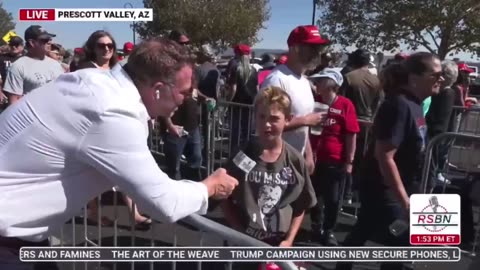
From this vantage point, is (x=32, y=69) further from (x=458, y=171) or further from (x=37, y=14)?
(x=458, y=171)

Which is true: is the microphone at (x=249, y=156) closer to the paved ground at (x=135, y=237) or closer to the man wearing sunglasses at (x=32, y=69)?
the paved ground at (x=135, y=237)

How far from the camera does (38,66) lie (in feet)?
21.5

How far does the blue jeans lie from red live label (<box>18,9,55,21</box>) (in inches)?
63.7

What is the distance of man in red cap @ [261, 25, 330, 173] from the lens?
4.54 m

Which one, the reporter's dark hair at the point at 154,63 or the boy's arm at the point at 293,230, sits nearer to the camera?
the reporter's dark hair at the point at 154,63

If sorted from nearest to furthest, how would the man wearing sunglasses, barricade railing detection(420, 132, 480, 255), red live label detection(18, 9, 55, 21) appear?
barricade railing detection(420, 132, 480, 255), the man wearing sunglasses, red live label detection(18, 9, 55, 21)

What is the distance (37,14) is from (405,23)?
29749 millimetres

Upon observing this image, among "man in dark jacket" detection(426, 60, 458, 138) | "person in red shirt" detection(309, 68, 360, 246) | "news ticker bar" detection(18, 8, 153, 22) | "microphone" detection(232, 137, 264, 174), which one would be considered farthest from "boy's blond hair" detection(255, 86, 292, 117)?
"man in dark jacket" detection(426, 60, 458, 138)

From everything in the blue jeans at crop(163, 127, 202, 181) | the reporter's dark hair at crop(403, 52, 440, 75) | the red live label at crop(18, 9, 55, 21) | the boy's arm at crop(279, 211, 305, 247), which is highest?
the red live label at crop(18, 9, 55, 21)

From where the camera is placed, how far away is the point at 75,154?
2.24 m

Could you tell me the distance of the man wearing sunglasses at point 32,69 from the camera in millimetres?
6395

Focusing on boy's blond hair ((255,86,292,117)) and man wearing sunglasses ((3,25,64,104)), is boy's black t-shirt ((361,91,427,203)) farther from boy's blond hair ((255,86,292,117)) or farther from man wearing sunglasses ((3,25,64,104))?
man wearing sunglasses ((3,25,64,104))

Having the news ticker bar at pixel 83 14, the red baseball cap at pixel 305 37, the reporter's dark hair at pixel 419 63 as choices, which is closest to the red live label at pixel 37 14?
the news ticker bar at pixel 83 14

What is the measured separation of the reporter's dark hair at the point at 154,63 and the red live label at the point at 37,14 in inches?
179
